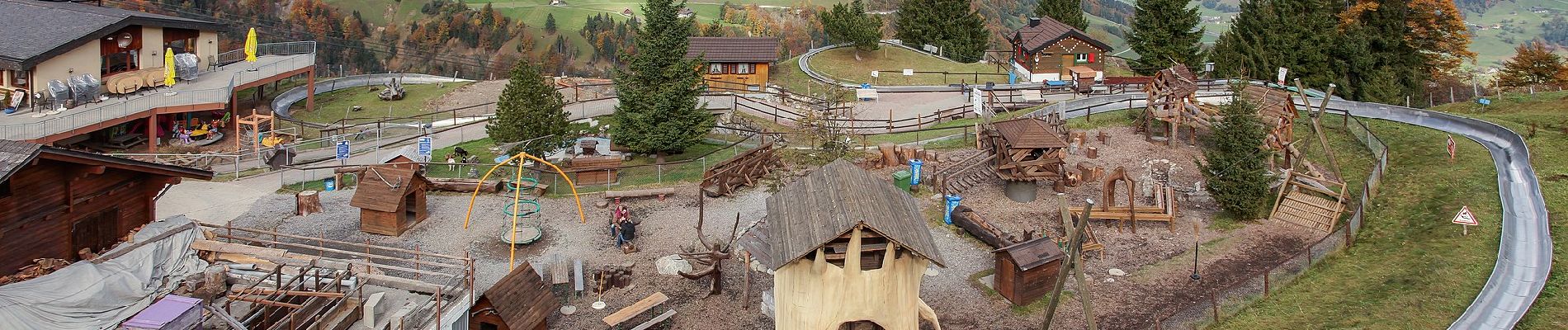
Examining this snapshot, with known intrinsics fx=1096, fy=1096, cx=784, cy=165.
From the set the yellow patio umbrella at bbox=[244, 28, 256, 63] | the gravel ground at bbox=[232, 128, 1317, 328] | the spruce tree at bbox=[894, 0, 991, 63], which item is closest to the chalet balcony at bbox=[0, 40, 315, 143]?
the yellow patio umbrella at bbox=[244, 28, 256, 63]

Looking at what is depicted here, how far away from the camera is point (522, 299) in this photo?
23.6 m

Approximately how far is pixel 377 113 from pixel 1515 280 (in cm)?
5277

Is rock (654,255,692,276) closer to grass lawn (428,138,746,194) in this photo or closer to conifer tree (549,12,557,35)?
grass lawn (428,138,746,194)

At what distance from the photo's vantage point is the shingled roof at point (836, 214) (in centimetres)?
1941

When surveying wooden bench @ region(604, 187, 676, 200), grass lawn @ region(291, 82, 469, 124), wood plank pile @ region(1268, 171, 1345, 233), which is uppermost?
grass lawn @ region(291, 82, 469, 124)

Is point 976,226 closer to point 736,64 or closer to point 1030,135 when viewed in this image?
point 1030,135

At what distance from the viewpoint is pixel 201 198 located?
35.3m

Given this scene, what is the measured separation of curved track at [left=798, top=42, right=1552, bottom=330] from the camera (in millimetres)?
22672

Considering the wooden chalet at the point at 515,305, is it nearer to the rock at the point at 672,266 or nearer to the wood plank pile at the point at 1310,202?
the rock at the point at 672,266

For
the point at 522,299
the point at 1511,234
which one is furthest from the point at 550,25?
the point at 1511,234

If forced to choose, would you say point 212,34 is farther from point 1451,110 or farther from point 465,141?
point 1451,110

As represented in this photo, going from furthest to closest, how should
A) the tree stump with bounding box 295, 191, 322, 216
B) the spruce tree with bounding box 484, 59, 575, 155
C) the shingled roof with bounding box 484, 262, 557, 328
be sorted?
1. the spruce tree with bounding box 484, 59, 575, 155
2. the tree stump with bounding box 295, 191, 322, 216
3. the shingled roof with bounding box 484, 262, 557, 328

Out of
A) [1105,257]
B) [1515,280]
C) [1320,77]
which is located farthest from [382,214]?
[1320,77]

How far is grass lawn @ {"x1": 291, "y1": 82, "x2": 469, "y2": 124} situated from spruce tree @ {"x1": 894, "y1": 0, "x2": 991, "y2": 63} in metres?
29.3
